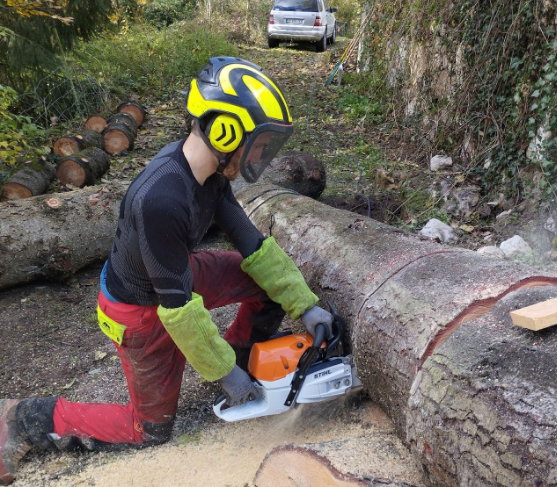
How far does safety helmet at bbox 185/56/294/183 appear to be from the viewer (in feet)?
6.08

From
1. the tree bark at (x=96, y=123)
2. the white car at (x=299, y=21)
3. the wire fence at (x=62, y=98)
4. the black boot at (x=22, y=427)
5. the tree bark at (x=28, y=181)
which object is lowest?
the black boot at (x=22, y=427)

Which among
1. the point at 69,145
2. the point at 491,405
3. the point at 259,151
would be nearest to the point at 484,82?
the point at 259,151

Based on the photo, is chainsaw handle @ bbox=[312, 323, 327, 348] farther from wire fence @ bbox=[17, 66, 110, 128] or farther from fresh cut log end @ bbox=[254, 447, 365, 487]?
wire fence @ bbox=[17, 66, 110, 128]

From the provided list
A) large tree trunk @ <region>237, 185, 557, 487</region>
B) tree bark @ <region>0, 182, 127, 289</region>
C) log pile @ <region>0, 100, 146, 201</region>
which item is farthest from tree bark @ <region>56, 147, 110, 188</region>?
large tree trunk @ <region>237, 185, 557, 487</region>

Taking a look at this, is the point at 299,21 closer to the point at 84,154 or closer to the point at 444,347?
the point at 84,154

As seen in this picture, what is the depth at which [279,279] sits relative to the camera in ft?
7.95

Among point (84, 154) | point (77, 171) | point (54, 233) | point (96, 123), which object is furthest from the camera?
point (96, 123)

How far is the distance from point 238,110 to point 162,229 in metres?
0.54

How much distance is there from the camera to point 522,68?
4.26m

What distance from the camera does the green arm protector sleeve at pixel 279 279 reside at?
7.83 feet

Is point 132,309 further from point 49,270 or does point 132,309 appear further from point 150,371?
point 49,270

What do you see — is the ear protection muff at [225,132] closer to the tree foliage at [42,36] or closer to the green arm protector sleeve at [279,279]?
the green arm protector sleeve at [279,279]

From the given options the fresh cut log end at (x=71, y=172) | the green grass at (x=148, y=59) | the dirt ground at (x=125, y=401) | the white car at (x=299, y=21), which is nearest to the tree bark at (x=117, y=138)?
the fresh cut log end at (x=71, y=172)

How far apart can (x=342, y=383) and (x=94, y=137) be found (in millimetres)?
5276
